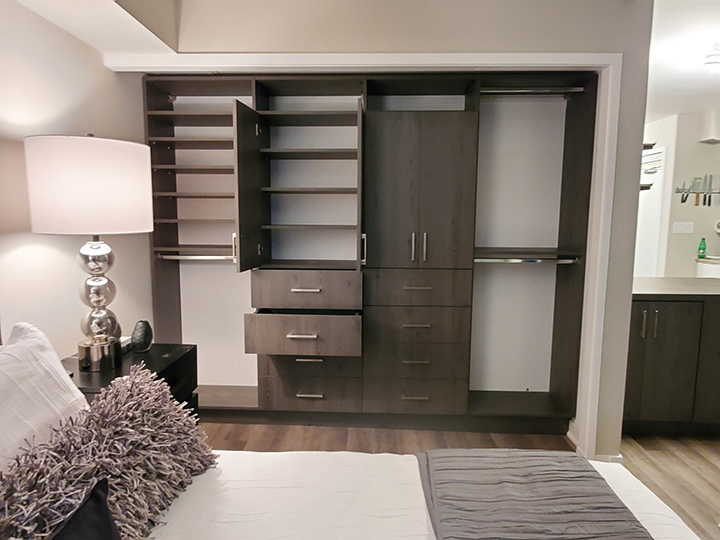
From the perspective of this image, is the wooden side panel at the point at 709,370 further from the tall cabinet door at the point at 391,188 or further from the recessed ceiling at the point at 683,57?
the tall cabinet door at the point at 391,188

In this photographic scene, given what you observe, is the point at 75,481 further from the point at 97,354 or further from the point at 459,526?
the point at 97,354

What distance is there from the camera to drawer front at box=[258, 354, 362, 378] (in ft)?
8.27

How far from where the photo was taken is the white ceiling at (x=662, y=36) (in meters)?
1.75

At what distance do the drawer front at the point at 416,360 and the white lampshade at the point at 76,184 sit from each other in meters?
1.52

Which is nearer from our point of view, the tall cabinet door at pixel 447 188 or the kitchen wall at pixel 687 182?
the tall cabinet door at pixel 447 188

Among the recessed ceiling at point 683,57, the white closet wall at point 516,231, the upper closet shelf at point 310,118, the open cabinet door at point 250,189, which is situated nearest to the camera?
the open cabinet door at point 250,189

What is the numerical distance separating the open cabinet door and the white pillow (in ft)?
3.46

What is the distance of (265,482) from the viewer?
118 centimetres

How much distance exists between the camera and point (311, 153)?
8.16ft

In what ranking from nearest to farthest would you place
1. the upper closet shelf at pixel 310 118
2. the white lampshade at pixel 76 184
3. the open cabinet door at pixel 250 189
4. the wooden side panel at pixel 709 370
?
the white lampshade at pixel 76 184 < the open cabinet door at pixel 250 189 < the upper closet shelf at pixel 310 118 < the wooden side panel at pixel 709 370

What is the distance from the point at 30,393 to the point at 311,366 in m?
1.64

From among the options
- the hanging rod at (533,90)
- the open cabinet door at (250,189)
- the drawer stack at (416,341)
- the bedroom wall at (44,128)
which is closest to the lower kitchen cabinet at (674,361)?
the drawer stack at (416,341)

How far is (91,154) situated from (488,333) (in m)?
2.40

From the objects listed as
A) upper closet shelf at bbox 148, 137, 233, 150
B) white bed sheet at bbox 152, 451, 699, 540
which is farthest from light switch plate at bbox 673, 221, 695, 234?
upper closet shelf at bbox 148, 137, 233, 150
